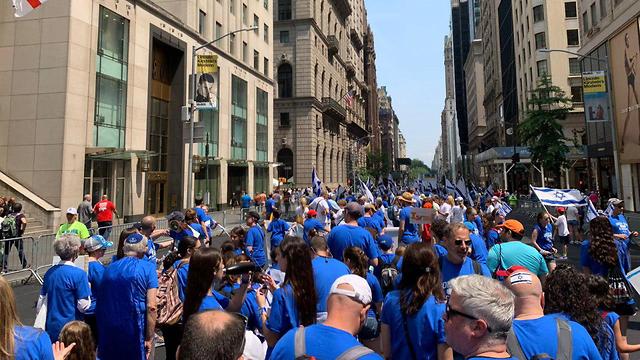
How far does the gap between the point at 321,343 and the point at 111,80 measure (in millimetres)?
24578

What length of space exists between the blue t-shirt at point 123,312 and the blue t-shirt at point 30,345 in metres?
1.79

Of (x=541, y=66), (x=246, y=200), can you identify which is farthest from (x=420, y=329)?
(x=541, y=66)

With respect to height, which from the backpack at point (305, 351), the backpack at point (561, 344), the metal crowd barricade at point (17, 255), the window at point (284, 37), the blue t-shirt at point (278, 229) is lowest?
the metal crowd barricade at point (17, 255)

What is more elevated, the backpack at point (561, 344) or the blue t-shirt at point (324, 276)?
the blue t-shirt at point (324, 276)

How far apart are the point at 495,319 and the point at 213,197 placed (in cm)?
3405

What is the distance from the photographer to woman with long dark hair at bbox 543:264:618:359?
3062 mm

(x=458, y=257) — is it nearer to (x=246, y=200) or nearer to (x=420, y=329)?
(x=420, y=329)

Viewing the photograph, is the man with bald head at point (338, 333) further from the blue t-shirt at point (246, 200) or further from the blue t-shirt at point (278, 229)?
the blue t-shirt at point (246, 200)

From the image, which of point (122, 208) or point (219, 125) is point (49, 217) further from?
point (219, 125)

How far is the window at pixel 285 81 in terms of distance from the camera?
186ft

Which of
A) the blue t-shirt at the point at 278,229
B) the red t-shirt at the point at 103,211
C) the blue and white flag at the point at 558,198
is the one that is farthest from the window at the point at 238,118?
the blue t-shirt at the point at 278,229

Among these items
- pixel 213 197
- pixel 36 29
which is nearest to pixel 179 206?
pixel 213 197

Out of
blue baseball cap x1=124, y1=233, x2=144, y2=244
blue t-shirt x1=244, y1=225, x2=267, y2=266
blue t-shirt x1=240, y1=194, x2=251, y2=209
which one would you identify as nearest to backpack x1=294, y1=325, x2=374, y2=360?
blue baseball cap x1=124, y1=233, x2=144, y2=244

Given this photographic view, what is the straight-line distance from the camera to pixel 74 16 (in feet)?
65.8
